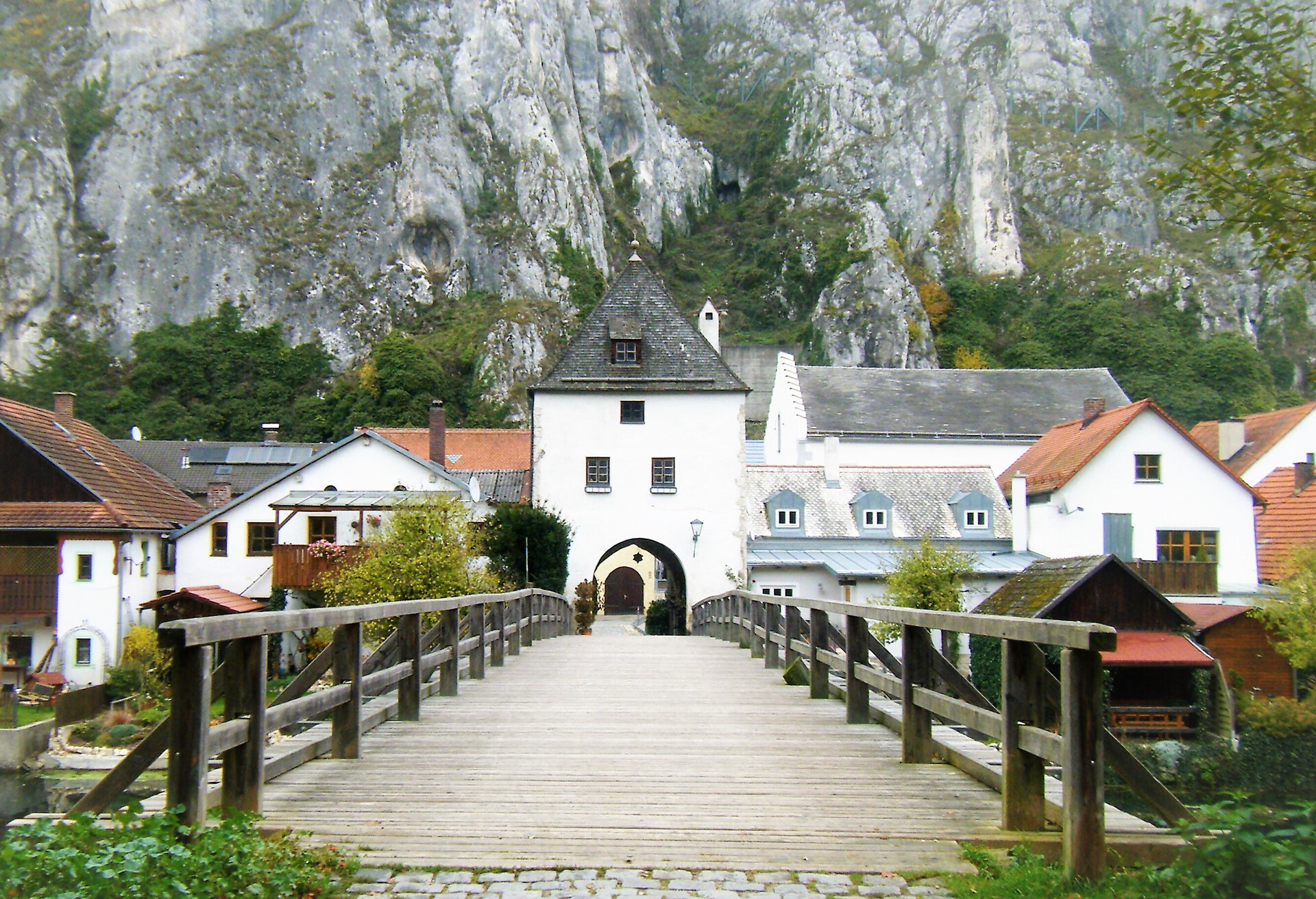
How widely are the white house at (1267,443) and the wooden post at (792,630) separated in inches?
1284

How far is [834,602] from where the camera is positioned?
28.6 ft

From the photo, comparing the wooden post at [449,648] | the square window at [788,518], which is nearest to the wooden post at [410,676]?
the wooden post at [449,648]

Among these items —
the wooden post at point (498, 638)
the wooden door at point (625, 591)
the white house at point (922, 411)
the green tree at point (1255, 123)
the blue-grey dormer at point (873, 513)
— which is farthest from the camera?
the wooden door at point (625, 591)

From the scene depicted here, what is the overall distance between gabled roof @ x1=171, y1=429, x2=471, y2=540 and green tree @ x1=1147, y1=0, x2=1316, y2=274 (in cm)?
2861

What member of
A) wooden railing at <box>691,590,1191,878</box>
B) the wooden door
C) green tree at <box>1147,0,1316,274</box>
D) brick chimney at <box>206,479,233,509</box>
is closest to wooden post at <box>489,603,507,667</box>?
wooden railing at <box>691,590,1191,878</box>

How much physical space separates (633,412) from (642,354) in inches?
79.7

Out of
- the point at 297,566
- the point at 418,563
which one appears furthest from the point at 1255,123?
the point at 297,566

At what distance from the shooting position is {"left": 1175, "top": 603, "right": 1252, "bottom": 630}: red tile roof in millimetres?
27406

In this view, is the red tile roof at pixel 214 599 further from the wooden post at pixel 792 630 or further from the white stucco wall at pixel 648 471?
the wooden post at pixel 792 630

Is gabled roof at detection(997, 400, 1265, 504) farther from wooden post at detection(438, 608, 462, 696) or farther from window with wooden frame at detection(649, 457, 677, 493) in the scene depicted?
wooden post at detection(438, 608, 462, 696)

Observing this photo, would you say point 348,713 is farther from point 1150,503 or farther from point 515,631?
point 1150,503

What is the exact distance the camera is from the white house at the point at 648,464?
32.4 metres

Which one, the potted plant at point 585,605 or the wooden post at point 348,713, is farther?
the potted plant at point 585,605

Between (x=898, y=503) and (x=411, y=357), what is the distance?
136ft
